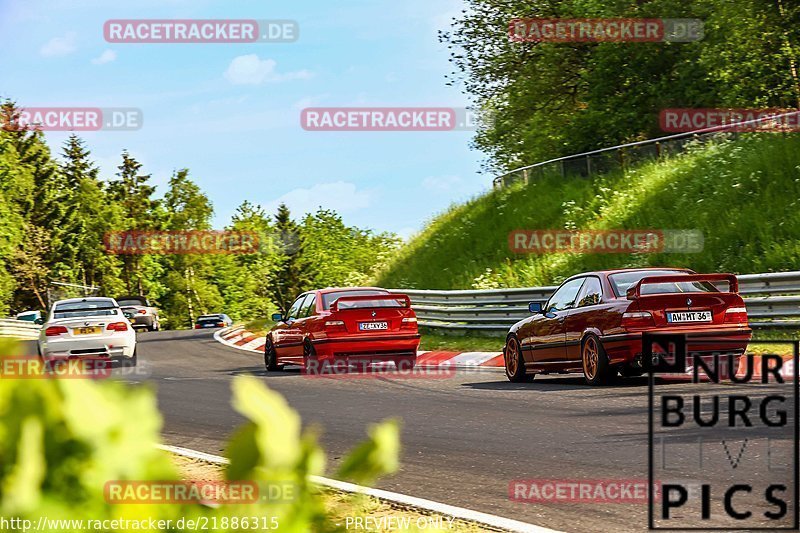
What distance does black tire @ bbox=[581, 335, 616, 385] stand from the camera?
13.5 m

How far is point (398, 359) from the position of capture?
1928 cm

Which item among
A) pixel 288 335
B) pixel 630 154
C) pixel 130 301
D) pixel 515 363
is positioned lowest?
pixel 130 301

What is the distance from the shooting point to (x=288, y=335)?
2014 cm

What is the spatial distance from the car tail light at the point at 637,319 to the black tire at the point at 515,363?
289 centimetres

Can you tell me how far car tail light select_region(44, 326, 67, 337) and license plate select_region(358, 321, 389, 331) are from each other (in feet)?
20.1

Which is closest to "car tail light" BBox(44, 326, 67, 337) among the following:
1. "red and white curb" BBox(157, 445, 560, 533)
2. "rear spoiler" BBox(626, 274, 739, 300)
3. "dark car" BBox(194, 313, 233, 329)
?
"rear spoiler" BBox(626, 274, 739, 300)

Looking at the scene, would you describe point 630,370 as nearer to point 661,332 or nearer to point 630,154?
point 661,332

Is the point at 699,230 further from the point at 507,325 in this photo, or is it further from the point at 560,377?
the point at 560,377

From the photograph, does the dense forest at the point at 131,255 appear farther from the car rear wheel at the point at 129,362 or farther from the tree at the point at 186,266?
the car rear wheel at the point at 129,362

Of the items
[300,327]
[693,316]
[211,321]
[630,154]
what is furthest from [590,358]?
[211,321]

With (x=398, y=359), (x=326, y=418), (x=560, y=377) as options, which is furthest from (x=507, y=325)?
(x=326, y=418)

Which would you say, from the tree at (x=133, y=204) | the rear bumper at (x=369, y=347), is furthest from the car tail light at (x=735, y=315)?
the tree at (x=133, y=204)

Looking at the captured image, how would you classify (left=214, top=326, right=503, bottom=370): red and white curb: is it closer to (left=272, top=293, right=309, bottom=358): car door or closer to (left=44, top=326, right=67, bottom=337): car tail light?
(left=272, top=293, right=309, bottom=358): car door

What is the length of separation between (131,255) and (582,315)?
9353 centimetres
